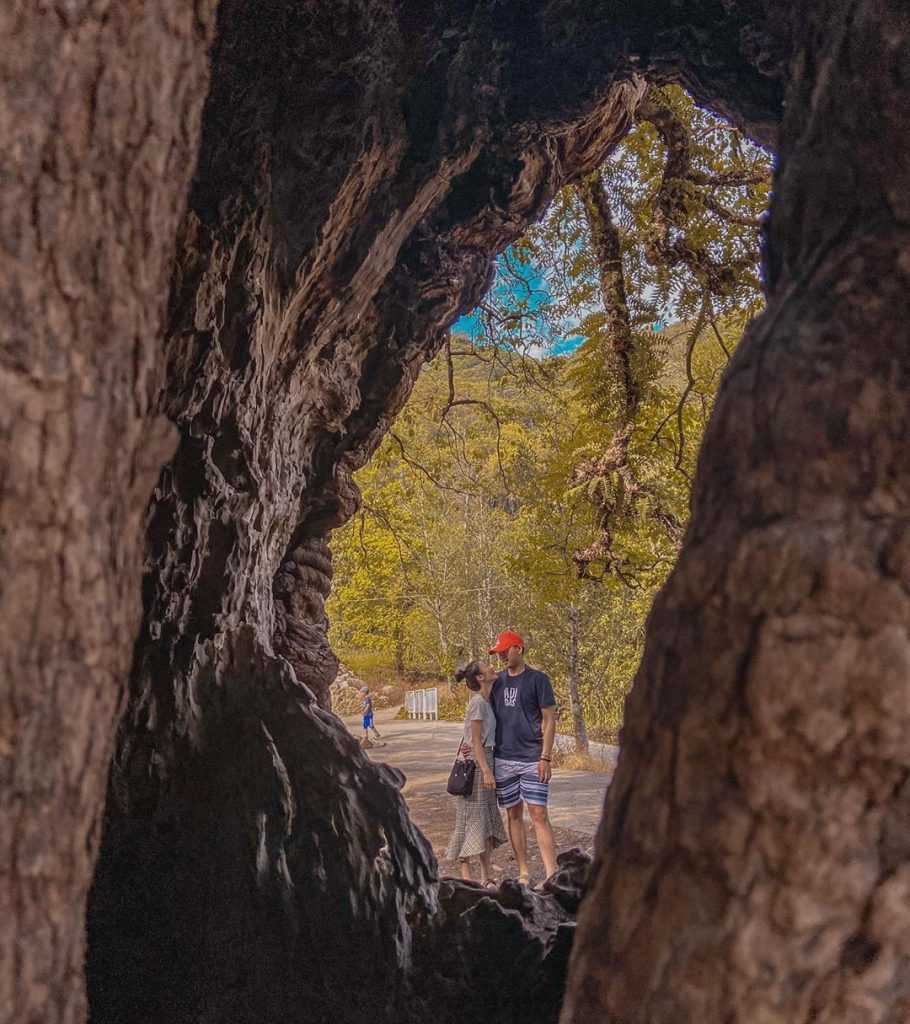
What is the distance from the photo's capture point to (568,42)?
10.7 ft

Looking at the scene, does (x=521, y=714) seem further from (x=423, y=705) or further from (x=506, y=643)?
(x=423, y=705)

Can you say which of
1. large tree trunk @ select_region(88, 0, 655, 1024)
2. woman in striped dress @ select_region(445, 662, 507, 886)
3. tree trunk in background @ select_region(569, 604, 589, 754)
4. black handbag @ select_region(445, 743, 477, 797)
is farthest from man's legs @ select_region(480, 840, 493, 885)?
tree trunk in background @ select_region(569, 604, 589, 754)

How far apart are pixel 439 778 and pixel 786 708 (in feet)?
41.7

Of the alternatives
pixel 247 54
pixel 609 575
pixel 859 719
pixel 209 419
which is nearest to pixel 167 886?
pixel 209 419

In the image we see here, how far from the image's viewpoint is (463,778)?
20.9 ft

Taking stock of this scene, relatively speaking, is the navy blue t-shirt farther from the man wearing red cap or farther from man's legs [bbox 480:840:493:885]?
man's legs [bbox 480:840:493:885]

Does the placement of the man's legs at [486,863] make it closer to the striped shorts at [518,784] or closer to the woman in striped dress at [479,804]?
the woman in striped dress at [479,804]

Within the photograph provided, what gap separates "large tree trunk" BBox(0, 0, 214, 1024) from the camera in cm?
113

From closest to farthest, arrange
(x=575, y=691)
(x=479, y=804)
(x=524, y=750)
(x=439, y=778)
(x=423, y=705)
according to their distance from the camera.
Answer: (x=524, y=750)
(x=479, y=804)
(x=439, y=778)
(x=575, y=691)
(x=423, y=705)

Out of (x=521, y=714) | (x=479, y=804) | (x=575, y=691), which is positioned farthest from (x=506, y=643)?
(x=575, y=691)

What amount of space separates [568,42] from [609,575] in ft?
17.5

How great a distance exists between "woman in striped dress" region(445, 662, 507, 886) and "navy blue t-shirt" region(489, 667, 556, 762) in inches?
4.4

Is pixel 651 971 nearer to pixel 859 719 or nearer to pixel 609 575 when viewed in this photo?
pixel 859 719

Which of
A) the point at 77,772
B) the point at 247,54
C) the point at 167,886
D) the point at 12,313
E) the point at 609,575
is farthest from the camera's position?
the point at 609,575
